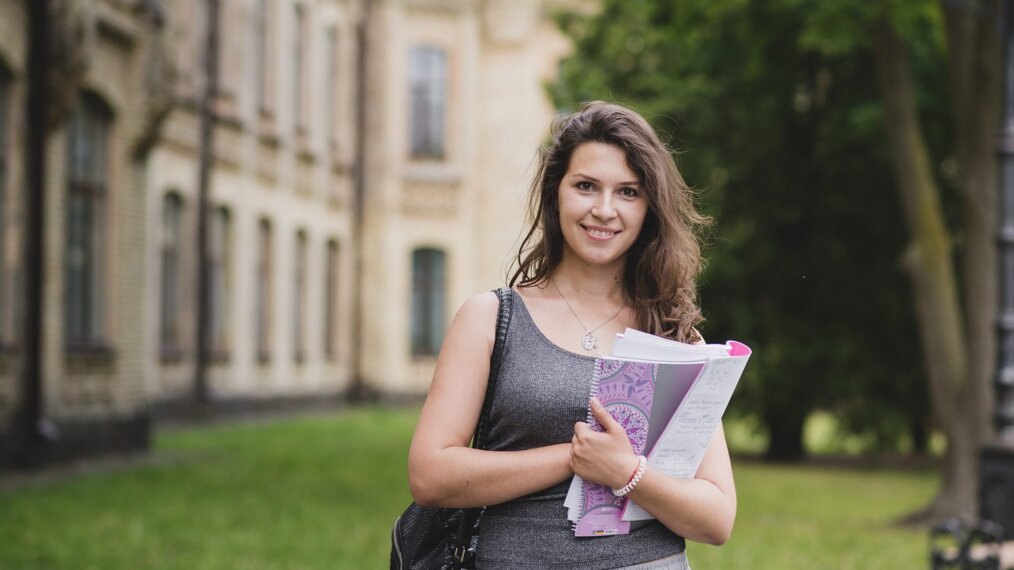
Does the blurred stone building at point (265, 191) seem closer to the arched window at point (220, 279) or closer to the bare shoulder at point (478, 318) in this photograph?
the arched window at point (220, 279)

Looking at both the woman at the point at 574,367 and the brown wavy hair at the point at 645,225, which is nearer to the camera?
the woman at the point at 574,367

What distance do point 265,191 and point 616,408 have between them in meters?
28.9

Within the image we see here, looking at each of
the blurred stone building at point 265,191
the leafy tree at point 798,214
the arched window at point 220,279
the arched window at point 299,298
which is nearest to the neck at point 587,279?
the blurred stone building at point 265,191

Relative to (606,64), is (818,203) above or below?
below

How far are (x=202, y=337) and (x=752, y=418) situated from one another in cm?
986

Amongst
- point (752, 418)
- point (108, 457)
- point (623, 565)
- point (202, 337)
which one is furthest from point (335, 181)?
point (623, 565)

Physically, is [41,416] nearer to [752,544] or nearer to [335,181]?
[752,544]

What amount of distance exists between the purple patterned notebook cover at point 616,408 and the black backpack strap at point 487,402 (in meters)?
0.21

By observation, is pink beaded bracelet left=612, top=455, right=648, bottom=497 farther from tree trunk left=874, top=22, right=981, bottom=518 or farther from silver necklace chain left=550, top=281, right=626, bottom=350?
tree trunk left=874, top=22, right=981, bottom=518

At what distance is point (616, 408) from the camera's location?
2.97 meters

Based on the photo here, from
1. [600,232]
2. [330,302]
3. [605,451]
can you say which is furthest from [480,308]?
[330,302]

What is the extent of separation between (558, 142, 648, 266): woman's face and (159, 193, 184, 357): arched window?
2319 centimetres

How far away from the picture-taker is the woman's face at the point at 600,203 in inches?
124

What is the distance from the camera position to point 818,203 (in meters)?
25.1
